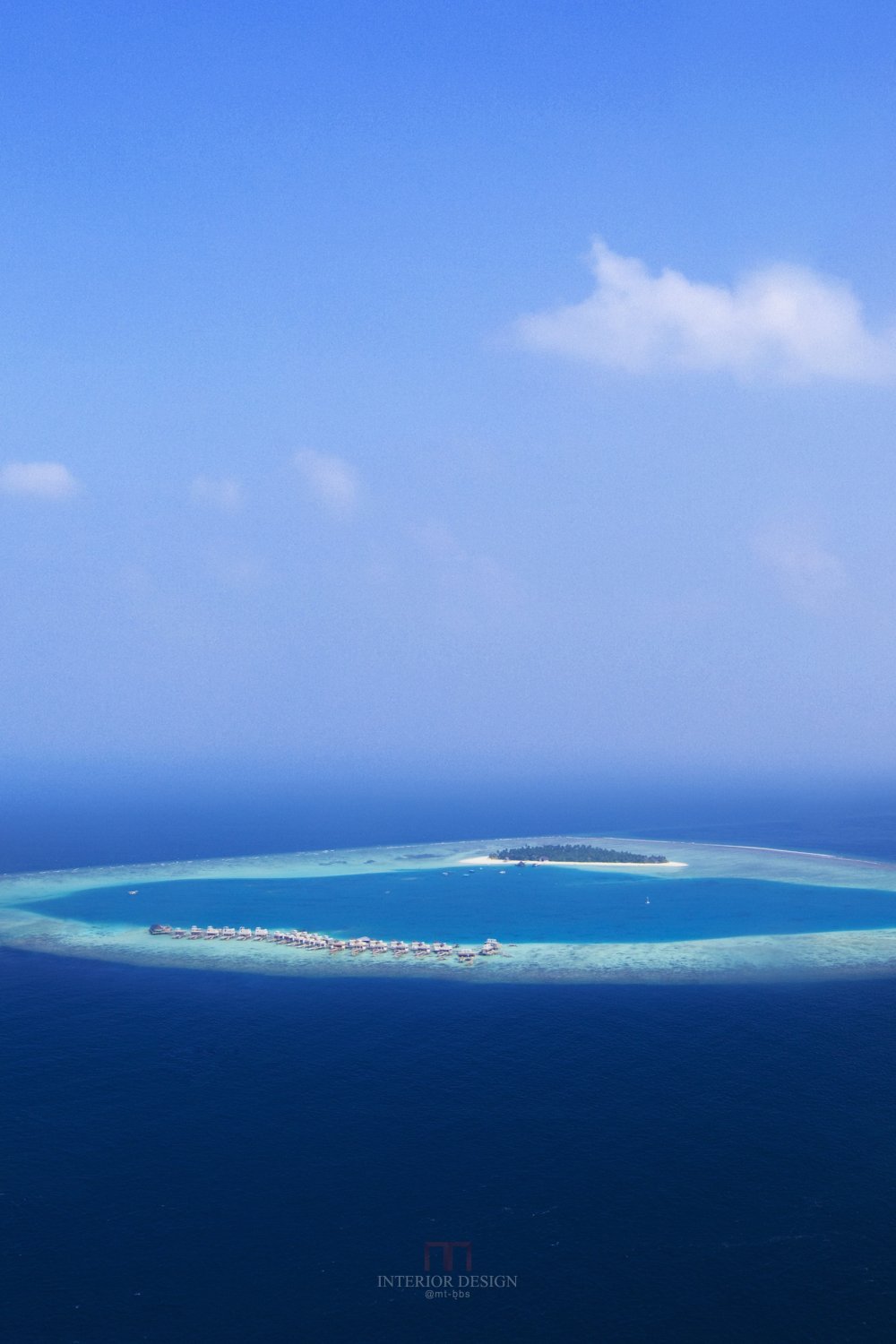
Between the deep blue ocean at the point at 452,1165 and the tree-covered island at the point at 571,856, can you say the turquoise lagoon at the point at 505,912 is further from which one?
the deep blue ocean at the point at 452,1165

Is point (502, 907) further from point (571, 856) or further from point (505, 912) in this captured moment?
point (571, 856)

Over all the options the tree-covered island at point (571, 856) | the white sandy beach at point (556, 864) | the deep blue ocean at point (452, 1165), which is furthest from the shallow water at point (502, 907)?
the deep blue ocean at point (452, 1165)

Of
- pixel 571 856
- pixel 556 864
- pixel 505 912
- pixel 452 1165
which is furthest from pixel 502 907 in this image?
pixel 452 1165

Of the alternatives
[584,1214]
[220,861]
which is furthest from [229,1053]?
[220,861]

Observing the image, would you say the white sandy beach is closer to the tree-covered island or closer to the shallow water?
the tree-covered island

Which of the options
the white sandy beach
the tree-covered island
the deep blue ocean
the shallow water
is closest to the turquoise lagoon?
the shallow water

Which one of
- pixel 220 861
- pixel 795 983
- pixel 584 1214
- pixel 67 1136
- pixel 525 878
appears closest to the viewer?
pixel 584 1214

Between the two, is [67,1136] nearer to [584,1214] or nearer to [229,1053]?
[229,1053]
